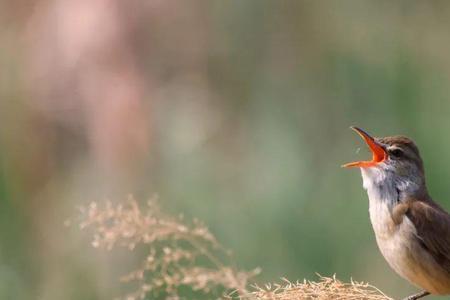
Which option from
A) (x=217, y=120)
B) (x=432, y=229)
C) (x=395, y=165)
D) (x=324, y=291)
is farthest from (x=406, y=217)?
(x=217, y=120)

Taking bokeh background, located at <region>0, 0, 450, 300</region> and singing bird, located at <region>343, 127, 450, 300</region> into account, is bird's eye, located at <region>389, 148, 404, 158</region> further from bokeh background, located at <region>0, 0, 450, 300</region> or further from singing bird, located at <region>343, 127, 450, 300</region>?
bokeh background, located at <region>0, 0, 450, 300</region>

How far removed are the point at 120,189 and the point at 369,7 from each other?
2394mm

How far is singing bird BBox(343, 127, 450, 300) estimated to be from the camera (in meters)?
5.29

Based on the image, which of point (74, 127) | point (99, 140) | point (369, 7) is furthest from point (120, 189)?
point (369, 7)

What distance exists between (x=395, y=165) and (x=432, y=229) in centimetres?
29

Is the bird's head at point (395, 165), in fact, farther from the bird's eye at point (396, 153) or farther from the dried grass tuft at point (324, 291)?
the dried grass tuft at point (324, 291)

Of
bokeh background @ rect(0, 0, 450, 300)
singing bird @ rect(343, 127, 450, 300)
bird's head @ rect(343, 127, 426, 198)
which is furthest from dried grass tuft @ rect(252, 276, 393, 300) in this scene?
bokeh background @ rect(0, 0, 450, 300)

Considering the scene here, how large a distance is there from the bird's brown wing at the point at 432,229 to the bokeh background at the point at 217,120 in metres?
1.63

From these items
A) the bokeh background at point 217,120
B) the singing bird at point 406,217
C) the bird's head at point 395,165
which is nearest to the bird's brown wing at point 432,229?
the singing bird at point 406,217

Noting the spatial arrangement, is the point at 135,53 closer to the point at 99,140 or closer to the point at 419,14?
the point at 99,140

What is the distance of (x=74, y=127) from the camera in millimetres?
10359

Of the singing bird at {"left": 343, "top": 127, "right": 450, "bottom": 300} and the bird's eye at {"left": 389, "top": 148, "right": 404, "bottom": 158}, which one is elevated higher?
the bird's eye at {"left": 389, "top": 148, "right": 404, "bottom": 158}

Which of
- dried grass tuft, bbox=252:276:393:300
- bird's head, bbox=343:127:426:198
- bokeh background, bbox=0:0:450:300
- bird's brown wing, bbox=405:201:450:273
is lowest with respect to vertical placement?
dried grass tuft, bbox=252:276:393:300

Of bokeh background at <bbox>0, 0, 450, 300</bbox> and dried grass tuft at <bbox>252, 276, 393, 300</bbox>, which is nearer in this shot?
dried grass tuft at <bbox>252, 276, 393, 300</bbox>
